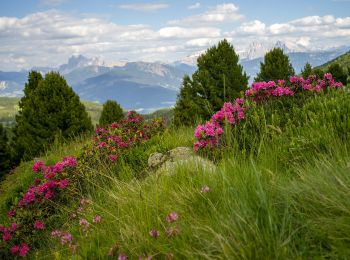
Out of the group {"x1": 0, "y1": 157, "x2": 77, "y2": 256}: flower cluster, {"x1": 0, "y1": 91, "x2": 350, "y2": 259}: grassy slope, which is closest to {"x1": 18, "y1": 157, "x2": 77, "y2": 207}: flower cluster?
{"x1": 0, "y1": 157, "x2": 77, "y2": 256}: flower cluster

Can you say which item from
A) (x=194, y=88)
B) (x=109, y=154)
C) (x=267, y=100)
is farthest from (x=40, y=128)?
(x=267, y=100)

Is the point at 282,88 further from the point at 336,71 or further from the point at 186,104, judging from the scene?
the point at 336,71

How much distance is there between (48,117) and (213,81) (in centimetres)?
1045

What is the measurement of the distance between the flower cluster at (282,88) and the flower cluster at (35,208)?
169 inches

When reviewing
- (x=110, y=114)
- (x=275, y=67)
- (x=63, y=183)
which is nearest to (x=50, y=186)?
(x=63, y=183)

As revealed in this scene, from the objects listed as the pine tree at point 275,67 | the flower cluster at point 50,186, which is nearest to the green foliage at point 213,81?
the pine tree at point 275,67

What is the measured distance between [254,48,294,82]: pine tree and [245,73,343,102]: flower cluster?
19.1 meters

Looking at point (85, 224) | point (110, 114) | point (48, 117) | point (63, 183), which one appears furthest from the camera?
point (110, 114)

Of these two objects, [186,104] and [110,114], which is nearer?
[186,104]

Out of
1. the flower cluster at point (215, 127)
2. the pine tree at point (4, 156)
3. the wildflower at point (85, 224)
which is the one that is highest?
the flower cluster at point (215, 127)

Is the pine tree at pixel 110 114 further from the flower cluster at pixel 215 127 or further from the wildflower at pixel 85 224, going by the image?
the wildflower at pixel 85 224

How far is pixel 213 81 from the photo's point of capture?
78.9 ft

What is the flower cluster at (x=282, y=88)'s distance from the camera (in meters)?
7.91

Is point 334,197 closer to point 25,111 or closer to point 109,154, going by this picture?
point 109,154
